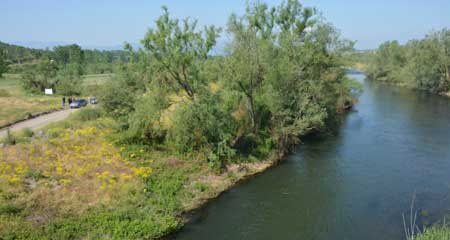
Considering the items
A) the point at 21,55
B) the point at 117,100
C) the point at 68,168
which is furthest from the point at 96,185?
the point at 21,55

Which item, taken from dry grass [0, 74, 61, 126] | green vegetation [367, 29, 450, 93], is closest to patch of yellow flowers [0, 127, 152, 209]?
dry grass [0, 74, 61, 126]

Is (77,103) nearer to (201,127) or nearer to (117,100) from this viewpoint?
(117,100)

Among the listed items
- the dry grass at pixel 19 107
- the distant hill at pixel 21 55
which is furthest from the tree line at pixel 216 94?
the distant hill at pixel 21 55

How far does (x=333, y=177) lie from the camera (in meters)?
22.2

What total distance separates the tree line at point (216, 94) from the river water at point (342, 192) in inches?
122

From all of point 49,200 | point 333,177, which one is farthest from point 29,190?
point 333,177

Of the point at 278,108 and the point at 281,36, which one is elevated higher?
the point at 281,36

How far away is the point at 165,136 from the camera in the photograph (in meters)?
25.5

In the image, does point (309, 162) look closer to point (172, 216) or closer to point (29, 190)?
point (172, 216)

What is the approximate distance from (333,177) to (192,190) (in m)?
9.53

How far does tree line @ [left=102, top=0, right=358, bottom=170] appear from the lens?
23375 millimetres

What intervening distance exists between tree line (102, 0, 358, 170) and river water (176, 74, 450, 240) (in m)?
3.10

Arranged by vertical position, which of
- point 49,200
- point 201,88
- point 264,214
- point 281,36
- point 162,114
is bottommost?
point 264,214

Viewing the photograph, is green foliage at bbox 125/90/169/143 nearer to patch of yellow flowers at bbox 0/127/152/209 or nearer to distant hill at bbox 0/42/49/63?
patch of yellow flowers at bbox 0/127/152/209
